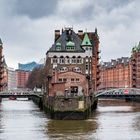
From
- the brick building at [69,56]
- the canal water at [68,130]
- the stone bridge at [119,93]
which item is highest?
the brick building at [69,56]

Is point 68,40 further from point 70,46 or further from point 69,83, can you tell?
point 69,83

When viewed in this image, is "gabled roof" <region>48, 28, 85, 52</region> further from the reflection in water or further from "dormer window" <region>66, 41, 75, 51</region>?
the reflection in water

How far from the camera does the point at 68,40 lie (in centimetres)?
11975

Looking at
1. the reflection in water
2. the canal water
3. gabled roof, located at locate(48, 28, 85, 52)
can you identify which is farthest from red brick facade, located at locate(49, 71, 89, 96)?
the reflection in water

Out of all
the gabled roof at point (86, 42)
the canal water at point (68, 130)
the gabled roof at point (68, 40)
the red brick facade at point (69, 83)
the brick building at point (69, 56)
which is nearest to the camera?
the canal water at point (68, 130)

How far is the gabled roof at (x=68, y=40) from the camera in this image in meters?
118

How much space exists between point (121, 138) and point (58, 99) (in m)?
25.5

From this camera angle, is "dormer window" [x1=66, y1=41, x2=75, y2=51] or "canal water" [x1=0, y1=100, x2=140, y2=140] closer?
"canal water" [x1=0, y1=100, x2=140, y2=140]

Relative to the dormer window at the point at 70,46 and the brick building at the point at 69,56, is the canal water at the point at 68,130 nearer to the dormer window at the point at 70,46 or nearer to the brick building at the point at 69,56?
the brick building at the point at 69,56

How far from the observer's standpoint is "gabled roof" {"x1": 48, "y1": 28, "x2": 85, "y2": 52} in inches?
4650

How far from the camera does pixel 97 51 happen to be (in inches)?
5714

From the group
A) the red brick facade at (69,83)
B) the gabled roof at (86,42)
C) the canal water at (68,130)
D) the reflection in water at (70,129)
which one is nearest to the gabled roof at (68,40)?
the gabled roof at (86,42)

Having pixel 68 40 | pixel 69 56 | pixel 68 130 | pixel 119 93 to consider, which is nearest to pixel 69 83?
pixel 69 56

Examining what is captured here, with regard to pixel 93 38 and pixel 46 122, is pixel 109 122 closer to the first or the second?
pixel 46 122
